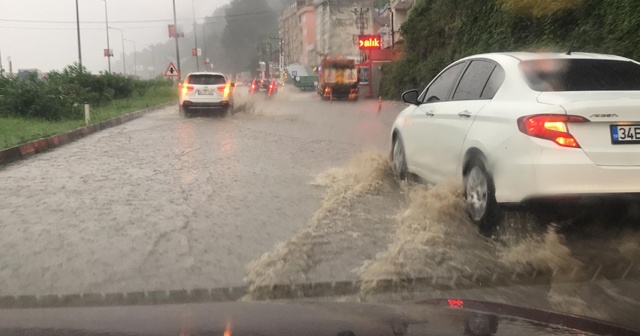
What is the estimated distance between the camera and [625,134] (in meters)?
5.28

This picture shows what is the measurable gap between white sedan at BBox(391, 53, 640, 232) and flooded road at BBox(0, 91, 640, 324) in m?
0.42

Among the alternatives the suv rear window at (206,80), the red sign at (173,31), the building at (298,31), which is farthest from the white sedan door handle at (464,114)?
the building at (298,31)

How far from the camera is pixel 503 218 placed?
19.6ft

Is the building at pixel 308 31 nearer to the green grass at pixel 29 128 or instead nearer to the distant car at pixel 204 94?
the distant car at pixel 204 94

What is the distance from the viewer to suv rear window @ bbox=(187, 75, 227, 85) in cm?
2439

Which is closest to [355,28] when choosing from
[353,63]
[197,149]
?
[353,63]

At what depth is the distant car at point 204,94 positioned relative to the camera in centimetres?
2416

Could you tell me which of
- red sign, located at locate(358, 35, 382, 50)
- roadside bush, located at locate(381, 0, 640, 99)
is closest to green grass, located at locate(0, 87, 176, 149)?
roadside bush, located at locate(381, 0, 640, 99)

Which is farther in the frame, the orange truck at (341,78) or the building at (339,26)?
the building at (339,26)

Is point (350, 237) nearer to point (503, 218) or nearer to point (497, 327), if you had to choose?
point (503, 218)

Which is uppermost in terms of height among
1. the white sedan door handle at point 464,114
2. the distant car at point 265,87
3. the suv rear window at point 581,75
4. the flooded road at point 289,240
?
the suv rear window at point 581,75

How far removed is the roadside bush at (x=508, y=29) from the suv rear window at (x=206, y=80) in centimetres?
858

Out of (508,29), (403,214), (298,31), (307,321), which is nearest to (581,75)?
(403,214)

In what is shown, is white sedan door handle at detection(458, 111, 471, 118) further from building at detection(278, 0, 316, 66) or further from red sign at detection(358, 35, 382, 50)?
building at detection(278, 0, 316, 66)
